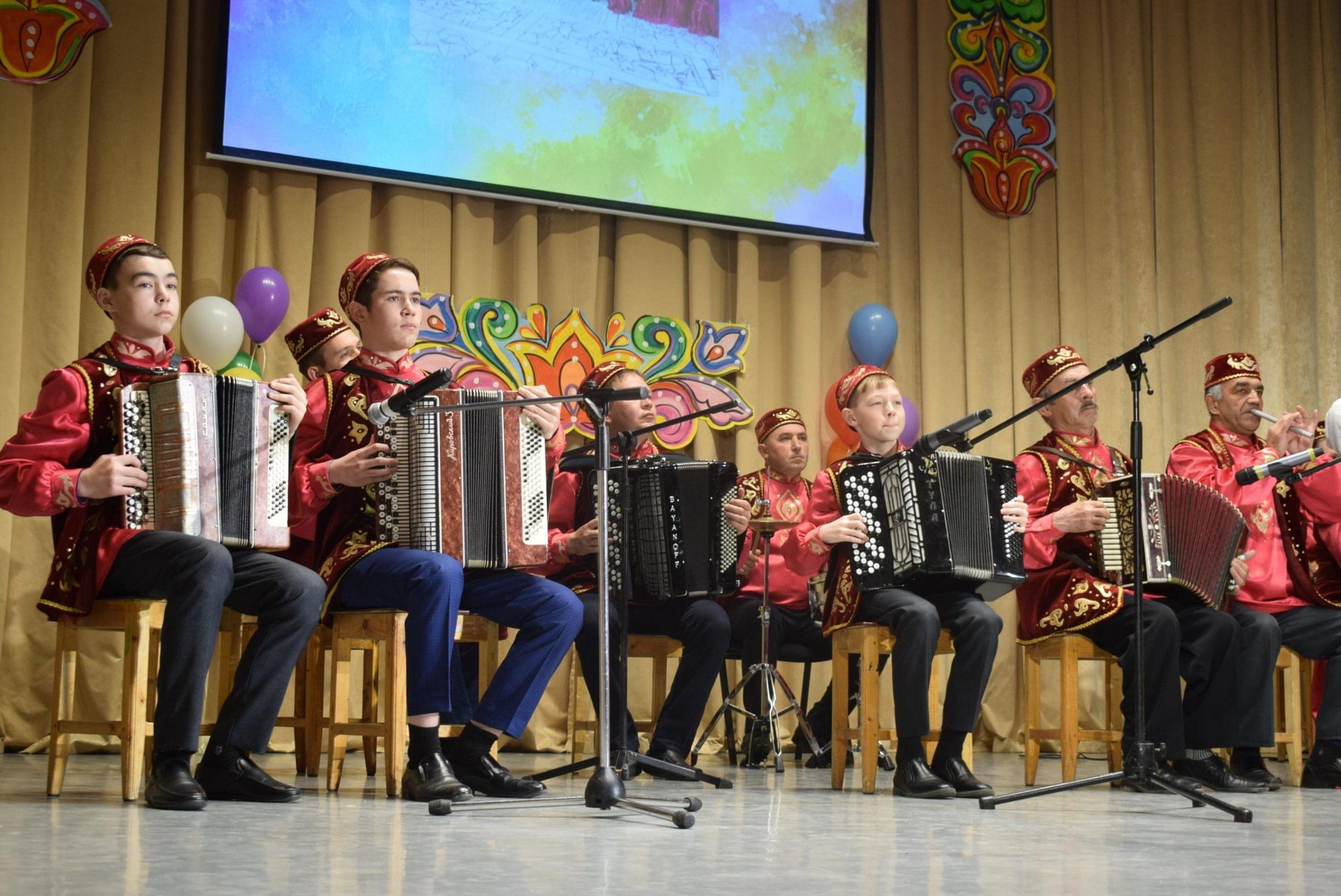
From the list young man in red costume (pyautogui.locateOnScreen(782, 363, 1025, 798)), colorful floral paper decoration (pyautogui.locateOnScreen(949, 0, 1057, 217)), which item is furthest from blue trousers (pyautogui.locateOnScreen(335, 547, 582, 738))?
colorful floral paper decoration (pyautogui.locateOnScreen(949, 0, 1057, 217))

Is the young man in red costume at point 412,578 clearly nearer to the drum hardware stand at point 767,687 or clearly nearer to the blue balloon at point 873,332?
the drum hardware stand at point 767,687

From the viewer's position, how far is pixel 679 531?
4.02 meters

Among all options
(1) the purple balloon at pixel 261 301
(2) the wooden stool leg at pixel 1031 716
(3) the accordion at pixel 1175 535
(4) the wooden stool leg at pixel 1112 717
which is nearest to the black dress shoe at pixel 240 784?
(1) the purple balloon at pixel 261 301

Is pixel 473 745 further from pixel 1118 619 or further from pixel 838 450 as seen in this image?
pixel 838 450

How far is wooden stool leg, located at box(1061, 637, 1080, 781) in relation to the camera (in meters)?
4.03

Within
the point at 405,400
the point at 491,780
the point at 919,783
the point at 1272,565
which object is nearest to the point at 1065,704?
the point at 919,783

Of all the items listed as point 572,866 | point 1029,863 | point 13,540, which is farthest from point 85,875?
point 13,540

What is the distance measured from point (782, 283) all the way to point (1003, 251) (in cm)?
103

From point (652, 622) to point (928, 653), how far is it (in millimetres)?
1010

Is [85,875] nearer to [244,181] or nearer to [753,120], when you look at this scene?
[244,181]

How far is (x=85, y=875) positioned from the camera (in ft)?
6.89

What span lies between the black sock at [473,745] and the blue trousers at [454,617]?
0.09 ft

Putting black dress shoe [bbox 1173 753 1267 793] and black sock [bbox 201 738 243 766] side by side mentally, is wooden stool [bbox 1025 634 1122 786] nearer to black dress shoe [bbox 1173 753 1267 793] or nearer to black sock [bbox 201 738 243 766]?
black dress shoe [bbox 1173 753 1267 793]

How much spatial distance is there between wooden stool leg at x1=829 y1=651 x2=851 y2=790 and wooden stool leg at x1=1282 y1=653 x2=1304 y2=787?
4.63 feet
